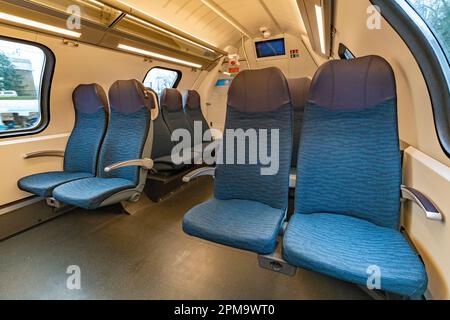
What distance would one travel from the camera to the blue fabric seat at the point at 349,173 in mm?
1074

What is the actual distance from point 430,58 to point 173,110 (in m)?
3.04

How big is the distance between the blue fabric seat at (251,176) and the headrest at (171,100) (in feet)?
6.50

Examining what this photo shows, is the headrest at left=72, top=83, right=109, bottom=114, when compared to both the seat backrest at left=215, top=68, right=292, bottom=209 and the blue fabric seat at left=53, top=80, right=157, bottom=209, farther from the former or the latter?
the seat backrest at left=215, top=68, right=292, bottom=209

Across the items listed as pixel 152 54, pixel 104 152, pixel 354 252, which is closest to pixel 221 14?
pixel 152 54

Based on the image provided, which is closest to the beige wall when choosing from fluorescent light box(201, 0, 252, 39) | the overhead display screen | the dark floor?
the dark floor

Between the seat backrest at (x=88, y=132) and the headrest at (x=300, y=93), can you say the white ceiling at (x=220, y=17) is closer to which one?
the seat backrest at (x=88, y=132)

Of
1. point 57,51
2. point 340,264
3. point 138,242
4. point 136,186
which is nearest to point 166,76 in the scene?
point 57,51

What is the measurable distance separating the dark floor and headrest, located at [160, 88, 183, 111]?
1.75 meters

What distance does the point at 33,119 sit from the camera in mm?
2668

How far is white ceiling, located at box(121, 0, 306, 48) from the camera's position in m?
2.78

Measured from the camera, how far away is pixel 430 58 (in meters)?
1.12

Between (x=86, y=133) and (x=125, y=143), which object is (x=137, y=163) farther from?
(x=86, y=133)

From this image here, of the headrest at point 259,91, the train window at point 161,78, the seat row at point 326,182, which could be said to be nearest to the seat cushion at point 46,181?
the seat row at point 326,182
